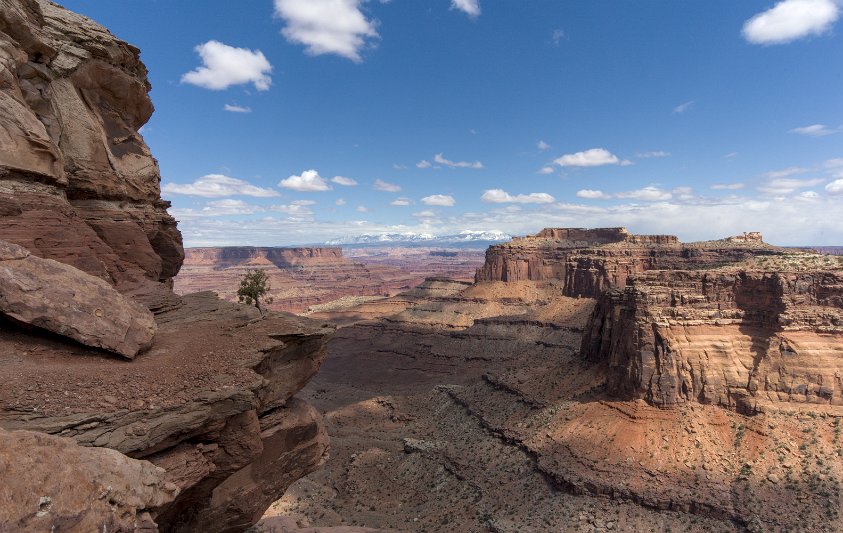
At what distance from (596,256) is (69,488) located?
9721cm

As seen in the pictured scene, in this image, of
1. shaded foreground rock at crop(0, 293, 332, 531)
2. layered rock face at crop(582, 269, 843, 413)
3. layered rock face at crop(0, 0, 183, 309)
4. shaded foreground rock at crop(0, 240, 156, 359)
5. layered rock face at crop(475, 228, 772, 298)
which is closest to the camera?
shaded foreground rock at crop(0, 293, 332, 531)

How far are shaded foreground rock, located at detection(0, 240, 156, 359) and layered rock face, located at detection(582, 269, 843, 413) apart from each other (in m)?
33.7

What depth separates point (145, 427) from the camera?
11.3 meters

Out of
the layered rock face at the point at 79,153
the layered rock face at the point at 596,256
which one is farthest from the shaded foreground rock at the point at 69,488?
the layered rock face at the point at 596,256

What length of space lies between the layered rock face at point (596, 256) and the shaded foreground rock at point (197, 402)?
69.7 m

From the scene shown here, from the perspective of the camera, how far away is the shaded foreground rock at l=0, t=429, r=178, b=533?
295 inches

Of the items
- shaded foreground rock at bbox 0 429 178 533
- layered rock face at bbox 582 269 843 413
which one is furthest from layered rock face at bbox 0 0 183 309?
layered rock face at bbox 582 269 843 413

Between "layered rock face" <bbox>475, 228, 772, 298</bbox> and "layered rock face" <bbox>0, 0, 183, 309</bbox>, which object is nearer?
"layered rock face" <bbox>0, 0, 183, 309</bbox>

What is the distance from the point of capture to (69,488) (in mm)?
8219

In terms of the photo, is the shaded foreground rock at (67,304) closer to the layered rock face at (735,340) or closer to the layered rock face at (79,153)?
the layered rock face at (79,153)

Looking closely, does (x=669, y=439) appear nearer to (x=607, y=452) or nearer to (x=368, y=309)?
(x=607, y=452)

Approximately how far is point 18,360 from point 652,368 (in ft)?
119

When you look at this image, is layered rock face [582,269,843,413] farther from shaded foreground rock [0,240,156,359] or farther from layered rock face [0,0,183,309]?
shaded foreground rock [0,240,156,359]

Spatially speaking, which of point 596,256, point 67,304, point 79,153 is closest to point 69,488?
point 67,304
